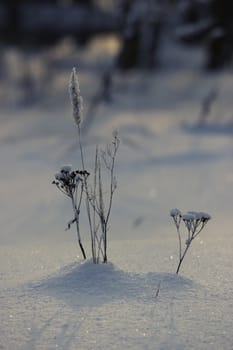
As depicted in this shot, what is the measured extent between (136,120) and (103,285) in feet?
12.7

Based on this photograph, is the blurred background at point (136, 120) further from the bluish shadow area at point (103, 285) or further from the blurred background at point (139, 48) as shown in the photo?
the bluish shadow area at point (103, 285)

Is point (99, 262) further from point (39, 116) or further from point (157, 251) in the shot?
point (39, 116)

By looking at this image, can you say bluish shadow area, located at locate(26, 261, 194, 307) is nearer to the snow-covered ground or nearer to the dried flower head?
the snow-covered ground

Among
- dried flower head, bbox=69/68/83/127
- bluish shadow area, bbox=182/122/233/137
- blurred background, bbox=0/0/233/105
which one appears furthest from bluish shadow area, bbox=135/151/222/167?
dried flower head, bbox=69/68/83/127

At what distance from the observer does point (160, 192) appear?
3.40 m

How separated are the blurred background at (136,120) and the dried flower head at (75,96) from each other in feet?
2.68

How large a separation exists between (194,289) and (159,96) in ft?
18.2

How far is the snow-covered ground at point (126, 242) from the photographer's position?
Result: 168 cm

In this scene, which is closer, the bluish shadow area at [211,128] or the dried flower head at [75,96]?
the dried flower head at [75,96]

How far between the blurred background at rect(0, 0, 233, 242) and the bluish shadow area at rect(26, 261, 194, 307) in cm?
69

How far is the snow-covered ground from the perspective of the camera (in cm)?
168

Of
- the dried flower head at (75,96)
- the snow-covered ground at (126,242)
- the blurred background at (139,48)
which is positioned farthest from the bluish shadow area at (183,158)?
the dried flower head at (75,96)

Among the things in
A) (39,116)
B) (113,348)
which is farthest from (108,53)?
(113,348)

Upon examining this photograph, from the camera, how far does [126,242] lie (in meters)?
2.49
